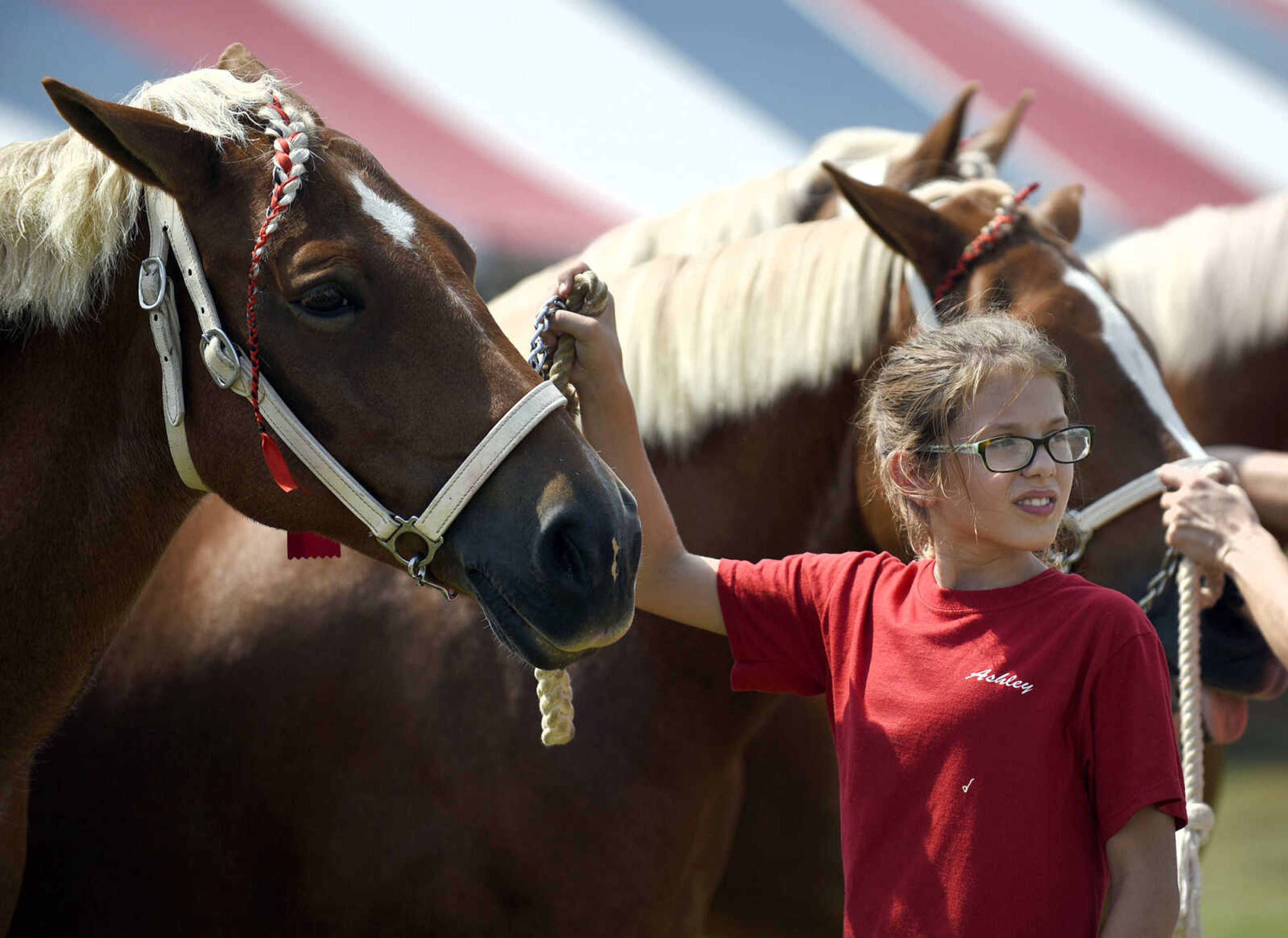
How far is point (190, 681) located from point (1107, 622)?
1476 mm

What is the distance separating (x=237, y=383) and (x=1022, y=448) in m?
0.97

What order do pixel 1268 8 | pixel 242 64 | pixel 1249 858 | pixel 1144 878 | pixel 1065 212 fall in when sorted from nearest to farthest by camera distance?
pixel 1144 878 → pixel 242 64 → pixel 1065 212 → pixel 1249 858 → pixel 1268 8

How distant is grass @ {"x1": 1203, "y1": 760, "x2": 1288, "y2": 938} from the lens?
5648mm

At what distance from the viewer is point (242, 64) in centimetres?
177

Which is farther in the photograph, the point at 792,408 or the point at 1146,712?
the point at 792,408

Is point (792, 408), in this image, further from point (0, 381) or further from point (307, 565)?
point (0, 381)

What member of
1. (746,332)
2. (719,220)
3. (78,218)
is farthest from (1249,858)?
(78,218)

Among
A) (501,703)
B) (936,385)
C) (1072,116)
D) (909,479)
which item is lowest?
(501,703)

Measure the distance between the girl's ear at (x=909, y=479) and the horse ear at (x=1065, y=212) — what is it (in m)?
1.31

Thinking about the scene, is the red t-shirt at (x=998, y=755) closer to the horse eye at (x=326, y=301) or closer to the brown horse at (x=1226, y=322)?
the horse eye at (x=326, y=301)

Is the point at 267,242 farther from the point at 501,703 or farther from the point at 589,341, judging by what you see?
the point at 501,703

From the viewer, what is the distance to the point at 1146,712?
51.9 inches

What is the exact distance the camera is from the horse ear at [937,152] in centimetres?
266

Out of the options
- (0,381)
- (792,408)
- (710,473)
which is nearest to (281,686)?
(0,381)
